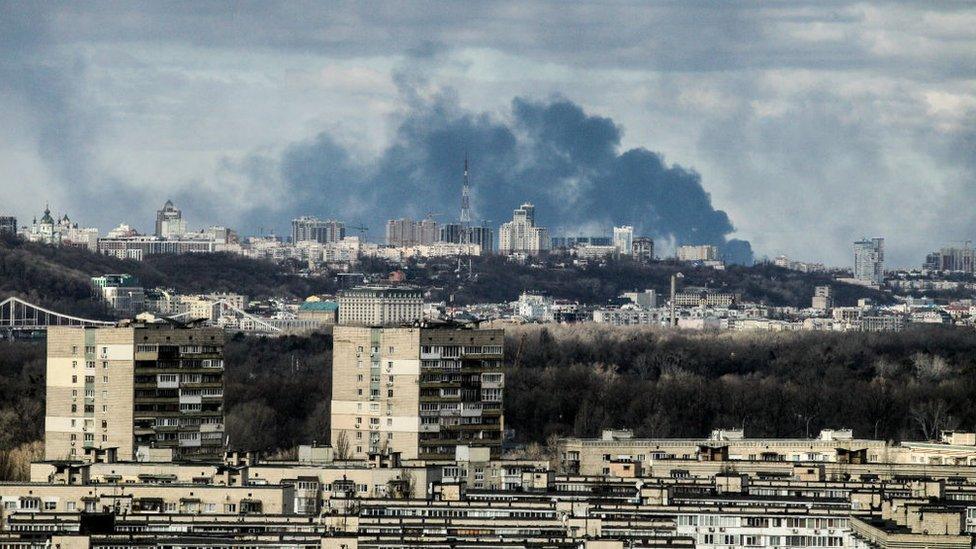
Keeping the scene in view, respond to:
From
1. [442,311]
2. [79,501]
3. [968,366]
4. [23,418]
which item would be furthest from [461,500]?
[442,311]

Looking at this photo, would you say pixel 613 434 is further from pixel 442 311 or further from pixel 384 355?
pixel 442 311

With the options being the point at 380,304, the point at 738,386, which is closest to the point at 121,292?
the point at 380,304

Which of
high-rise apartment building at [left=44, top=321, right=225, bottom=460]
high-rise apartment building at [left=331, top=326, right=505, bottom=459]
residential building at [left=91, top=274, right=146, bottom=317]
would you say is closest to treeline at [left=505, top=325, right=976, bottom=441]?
high-rise apartment building at [left=331, top=326, right=505, bottom=459]

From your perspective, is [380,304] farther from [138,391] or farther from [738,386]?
[138,391]

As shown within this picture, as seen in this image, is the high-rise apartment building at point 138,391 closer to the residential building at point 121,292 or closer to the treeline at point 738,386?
the treeline at point 738,386

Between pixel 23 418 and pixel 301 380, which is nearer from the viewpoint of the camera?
pixel 23 418

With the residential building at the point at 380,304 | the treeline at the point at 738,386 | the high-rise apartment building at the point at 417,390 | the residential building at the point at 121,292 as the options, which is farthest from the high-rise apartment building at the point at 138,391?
the residential building at the point at 380,304
